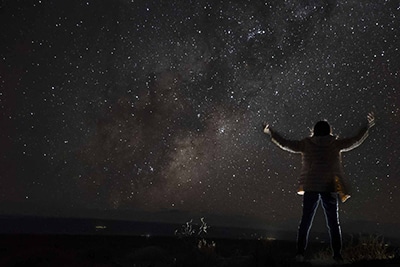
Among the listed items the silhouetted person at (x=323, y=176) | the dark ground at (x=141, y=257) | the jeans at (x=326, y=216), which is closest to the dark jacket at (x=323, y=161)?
the silhouetted person at (x=323, y=176)

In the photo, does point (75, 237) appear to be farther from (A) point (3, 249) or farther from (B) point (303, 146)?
(B) point (303, 146)

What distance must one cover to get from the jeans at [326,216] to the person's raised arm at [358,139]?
760 mm

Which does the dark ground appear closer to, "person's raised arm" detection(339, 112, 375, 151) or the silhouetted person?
the silhouetted person

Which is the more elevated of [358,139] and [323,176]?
[358,139]

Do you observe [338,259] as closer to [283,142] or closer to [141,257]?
[283,142]

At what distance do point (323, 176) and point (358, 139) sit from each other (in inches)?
32.1

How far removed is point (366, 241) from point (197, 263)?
3.18 meters

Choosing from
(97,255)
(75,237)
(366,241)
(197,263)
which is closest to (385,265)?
(366,241)

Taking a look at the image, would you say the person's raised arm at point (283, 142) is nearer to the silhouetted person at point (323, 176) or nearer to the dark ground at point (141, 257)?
the silhouetted person at point (323, 176)

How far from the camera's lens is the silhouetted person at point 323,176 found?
6520 millimetres

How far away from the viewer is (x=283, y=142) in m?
7.05

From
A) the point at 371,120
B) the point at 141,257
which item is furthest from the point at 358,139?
the point at 141,257

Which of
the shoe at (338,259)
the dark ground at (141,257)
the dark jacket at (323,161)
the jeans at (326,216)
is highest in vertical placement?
the dark jacket at (323,161)

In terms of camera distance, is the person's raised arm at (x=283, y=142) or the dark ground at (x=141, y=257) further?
the dark ground at (x=141, y=257)
